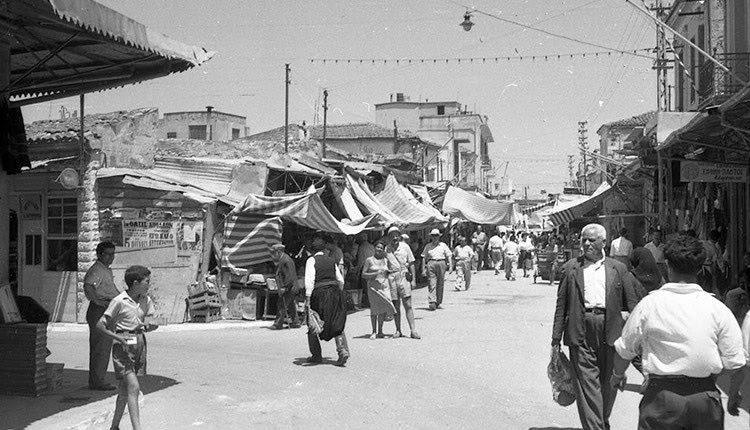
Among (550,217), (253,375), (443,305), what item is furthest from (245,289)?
(550,217)

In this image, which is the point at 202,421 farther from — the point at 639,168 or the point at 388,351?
the point at 639,168

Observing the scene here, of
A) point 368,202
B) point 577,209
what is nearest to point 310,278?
point 368,202

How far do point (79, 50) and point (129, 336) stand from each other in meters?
3.95

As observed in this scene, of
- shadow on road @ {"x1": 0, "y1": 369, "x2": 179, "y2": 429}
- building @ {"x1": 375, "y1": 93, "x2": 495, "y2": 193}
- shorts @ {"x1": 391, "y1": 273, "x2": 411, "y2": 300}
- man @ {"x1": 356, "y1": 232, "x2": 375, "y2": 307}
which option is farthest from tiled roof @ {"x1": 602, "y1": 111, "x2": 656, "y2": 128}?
shadow on road @ {"x1": 0, "y1": 369, "x2": 179, "y2": 429}

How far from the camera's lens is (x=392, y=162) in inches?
1385

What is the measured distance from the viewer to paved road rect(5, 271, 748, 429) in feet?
24.8

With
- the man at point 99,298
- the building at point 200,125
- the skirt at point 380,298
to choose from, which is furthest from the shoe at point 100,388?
the building at point 200,125

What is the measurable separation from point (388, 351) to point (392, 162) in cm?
2352

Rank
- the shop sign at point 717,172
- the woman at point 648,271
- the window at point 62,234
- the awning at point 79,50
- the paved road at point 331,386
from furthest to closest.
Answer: the window at point 62,234 < the shop sign at point 717,172 < the woman at point 648,271 < the paved road at point 331,386 < the awning at point 79,50

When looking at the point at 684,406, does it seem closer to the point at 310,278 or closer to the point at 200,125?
the point at 310,278

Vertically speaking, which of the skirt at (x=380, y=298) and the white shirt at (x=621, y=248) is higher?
the white shirt at (x=621, y=248)

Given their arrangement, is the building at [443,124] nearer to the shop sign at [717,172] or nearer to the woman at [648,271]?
the shop sign at [717,172]

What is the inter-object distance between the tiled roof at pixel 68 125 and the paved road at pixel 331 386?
4.19m

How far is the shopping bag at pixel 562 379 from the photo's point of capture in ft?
22.2
